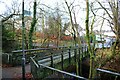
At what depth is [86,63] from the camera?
2014cm

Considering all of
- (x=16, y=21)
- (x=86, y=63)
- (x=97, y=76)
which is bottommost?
(x=86, y=63)

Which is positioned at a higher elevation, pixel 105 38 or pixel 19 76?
pixel 105 38

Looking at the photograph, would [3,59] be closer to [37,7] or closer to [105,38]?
[37,7]

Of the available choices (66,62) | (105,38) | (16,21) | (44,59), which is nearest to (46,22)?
(16,21)

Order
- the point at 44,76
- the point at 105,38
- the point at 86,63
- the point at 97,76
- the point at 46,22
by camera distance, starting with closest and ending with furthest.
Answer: the point at 97,76 → the point at 44,76 → the point at 86,63 → the point at 105,38 → the point at 46,22

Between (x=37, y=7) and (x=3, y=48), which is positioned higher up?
(x=37, y=7)

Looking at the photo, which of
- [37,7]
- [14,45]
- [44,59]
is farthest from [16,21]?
[44,59]

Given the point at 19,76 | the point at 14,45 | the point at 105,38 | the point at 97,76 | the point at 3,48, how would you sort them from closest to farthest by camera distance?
the point at 97,76, the point at 19,76, the point at 3,48, the point at 14,45, the point at 105,38

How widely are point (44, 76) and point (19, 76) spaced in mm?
2468

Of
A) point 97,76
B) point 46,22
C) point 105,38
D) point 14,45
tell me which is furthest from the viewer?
point 46,22

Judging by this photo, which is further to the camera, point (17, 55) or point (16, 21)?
point (16, 21)

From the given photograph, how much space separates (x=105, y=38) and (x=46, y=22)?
838 centimetres

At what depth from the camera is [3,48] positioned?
628 inches

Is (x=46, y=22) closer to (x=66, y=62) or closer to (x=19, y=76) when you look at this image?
(x=66, y=62)
